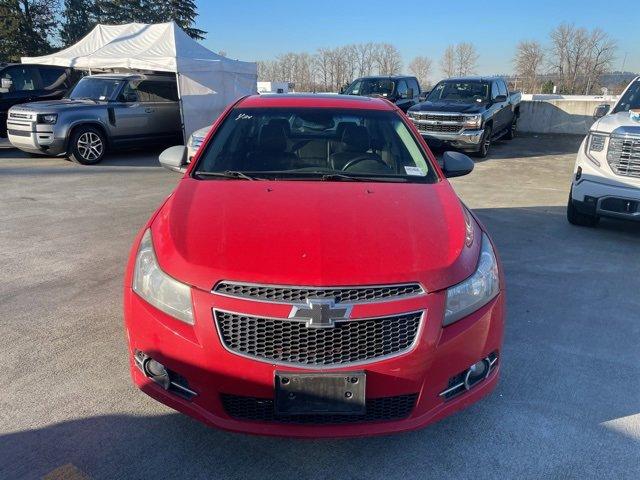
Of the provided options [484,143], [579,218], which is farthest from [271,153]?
[484,143]

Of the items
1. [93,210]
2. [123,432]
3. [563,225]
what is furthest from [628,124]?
[93,210]

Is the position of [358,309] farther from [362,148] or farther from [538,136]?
[538,136]

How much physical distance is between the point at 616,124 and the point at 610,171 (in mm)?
632

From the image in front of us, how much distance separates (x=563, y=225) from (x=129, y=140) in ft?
30.9

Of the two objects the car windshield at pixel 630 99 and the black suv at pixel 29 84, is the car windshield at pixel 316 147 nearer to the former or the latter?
the car windshield at pixel 630 99

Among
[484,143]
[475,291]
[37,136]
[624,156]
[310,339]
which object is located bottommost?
[484,143]

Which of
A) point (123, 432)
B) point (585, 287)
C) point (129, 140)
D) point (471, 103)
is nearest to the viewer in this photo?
point (123, 432)

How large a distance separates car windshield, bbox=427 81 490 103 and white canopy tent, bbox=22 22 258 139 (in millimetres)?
5627

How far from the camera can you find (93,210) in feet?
22.5

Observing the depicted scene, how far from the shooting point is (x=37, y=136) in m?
10.0

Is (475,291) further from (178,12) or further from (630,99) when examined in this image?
(178,12)

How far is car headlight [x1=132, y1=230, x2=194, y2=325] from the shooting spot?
2.15 meters

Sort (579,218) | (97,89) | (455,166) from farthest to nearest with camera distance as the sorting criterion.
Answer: (97,89) < (579,218) < (455,166)

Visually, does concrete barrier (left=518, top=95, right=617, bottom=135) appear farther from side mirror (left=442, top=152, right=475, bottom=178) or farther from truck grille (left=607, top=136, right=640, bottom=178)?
side mirror (left=442, top=152, right=475, bottom=178)
